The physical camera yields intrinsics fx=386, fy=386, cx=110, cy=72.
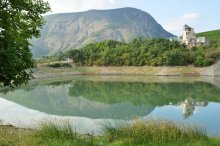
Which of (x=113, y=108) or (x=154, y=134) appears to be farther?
(x=113, y=108)

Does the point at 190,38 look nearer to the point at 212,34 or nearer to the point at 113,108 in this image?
the point at 212,34

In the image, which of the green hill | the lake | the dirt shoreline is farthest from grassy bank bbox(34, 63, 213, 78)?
the lake

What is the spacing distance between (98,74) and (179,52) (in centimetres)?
3055

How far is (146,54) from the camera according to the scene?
12950cm

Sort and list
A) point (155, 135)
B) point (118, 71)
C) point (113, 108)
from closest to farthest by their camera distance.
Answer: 1. point (155, 135)
2. point (113, 108)
3. point (118, 71)

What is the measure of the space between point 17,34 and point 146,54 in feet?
367

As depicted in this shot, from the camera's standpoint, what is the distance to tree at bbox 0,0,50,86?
18609 mm

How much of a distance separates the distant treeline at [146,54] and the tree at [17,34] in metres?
98.4

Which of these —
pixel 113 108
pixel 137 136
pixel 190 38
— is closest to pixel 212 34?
pixel 190 38

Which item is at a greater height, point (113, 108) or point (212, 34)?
point (212, 34)

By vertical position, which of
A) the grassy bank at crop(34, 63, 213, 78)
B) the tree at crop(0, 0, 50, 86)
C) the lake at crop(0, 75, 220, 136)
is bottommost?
the grassy bank at crop(34, 63, 213, 78)

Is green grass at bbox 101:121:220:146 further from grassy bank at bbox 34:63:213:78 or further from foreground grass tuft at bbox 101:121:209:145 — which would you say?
grassy bank at bbox 34:63:213:78

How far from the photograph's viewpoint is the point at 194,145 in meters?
12.6

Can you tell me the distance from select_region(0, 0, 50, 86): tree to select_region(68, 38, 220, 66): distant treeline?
9840 cm
